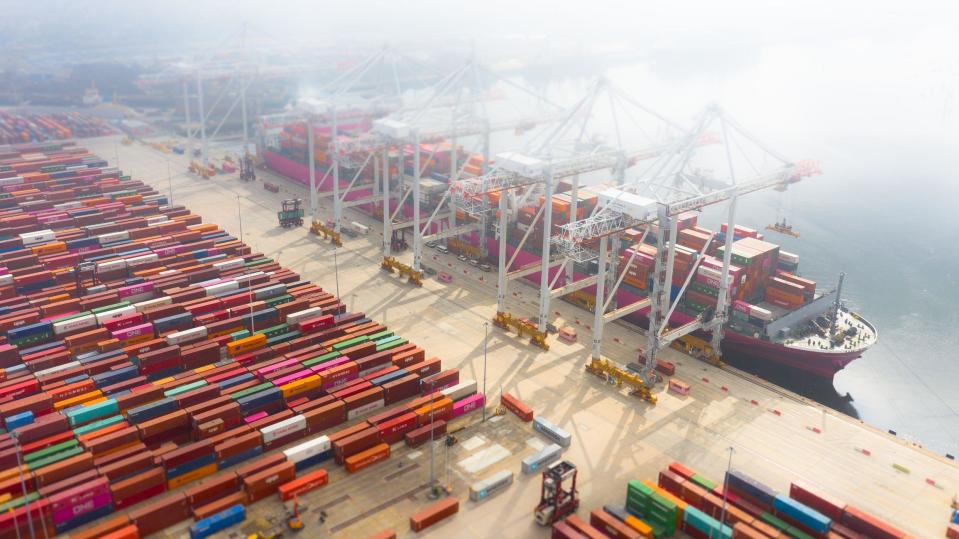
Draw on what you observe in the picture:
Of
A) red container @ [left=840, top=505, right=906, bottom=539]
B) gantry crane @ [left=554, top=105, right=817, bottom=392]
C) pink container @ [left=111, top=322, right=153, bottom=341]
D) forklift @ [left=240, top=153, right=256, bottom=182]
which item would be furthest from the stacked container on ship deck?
forklift @ [left=240, top=153, right=256, bottom=182]

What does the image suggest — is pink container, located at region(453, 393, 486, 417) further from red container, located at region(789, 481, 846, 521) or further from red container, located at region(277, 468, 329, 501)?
red container, located at region(789, 481, 846, 521)

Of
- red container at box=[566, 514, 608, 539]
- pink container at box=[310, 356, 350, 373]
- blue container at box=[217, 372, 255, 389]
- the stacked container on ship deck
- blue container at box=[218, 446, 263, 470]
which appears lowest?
blue container at box=[218, 446, 263, 470]

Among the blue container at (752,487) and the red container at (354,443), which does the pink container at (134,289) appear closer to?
the red container at (354,443)

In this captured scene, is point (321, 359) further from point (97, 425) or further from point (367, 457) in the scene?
point (97, 425)

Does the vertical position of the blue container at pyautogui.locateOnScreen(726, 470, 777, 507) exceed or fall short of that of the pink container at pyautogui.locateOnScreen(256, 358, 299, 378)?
it exceeds it

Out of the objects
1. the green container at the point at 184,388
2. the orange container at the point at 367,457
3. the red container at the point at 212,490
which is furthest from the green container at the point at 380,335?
the red container at the point at 212,490
